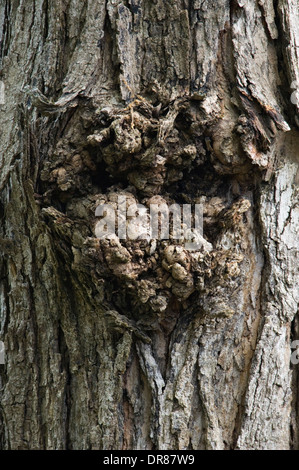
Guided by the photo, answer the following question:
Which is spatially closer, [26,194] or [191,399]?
[191,399]

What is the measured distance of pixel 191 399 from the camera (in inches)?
57.6

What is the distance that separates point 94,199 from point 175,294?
41cm

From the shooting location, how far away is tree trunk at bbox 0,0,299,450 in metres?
1.46

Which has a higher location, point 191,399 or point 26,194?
point 26,194

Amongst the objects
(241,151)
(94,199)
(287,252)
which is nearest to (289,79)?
(241,151)

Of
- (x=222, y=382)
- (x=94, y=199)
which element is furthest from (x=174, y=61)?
(x=222, y=382)

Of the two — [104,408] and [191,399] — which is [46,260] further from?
[191,399]

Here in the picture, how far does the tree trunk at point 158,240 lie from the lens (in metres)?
1.46

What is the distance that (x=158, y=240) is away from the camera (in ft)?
4.76

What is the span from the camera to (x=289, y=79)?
1.62 m
